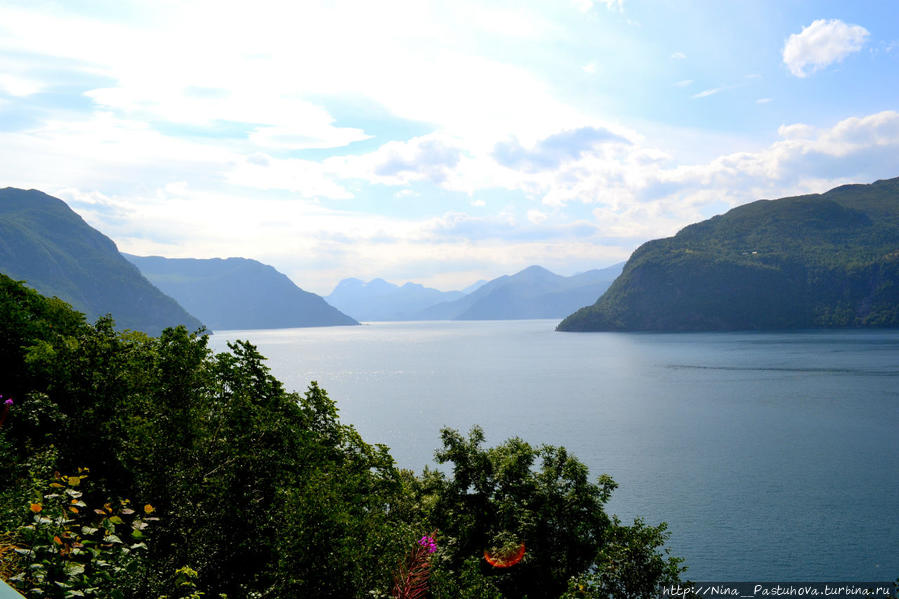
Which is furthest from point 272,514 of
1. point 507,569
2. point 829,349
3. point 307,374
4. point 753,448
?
point 829,349

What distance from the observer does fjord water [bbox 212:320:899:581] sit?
151 ft

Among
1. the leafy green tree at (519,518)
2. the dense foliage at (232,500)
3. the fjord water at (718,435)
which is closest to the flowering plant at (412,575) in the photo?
the dense foliage at (232,500)

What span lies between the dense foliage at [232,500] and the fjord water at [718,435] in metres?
18.9

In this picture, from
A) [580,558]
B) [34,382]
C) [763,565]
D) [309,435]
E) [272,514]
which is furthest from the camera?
[763,565]

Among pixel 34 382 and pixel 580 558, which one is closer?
pixel 34 382

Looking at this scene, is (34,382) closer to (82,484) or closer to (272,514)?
(82,484)

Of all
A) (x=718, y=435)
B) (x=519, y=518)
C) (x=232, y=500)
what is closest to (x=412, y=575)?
(x=232, y=500)

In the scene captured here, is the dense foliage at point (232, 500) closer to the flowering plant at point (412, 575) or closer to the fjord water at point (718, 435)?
the flowering plant at point (412, 575)

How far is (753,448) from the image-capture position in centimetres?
7669

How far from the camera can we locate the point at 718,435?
85.2 meters

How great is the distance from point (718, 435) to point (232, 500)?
280ft

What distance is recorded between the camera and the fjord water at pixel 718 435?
1807 inches

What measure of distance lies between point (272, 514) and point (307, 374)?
160 meters

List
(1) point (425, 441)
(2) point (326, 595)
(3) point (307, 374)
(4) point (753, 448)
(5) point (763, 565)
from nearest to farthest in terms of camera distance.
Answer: (2) point (326, 595) → (5) point (763, 565) → (4) point (753, 448) → (1) point (425, 441) → (3) point (307, 374)
